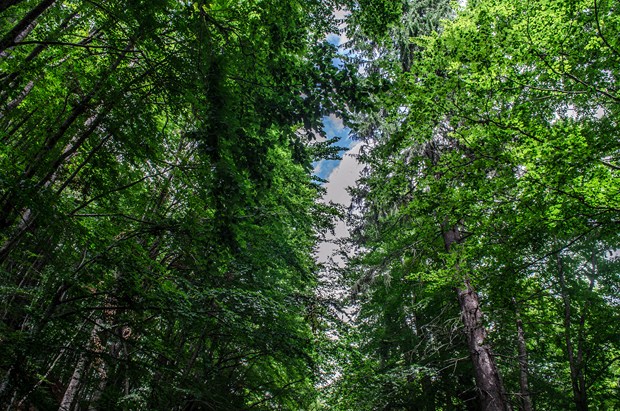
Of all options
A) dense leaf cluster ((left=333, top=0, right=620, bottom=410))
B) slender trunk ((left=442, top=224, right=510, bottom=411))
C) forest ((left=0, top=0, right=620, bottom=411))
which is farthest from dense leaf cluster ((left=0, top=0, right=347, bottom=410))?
slender trunk ((left=442, top=224, right=510, bottom=411))

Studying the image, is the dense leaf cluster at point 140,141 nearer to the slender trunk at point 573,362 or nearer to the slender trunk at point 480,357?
the slender trunk at point 480,357

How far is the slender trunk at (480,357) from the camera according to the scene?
19.5 feet

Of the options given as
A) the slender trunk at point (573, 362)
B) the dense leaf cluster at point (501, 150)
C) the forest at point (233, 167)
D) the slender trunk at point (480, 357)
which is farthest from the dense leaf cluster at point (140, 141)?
the slender trunk at point (573, 362)

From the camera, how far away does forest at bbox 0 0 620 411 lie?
118 inches

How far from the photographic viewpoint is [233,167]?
115 inches

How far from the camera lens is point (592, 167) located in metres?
3.98

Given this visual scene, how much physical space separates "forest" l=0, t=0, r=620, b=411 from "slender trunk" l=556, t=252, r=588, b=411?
0.55ft

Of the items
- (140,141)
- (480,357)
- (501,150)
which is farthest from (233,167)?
(480,357)

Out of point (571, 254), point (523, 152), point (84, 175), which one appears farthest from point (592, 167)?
point (571, 254)

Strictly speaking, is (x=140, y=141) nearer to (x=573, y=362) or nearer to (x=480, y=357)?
(x=480, y=357)

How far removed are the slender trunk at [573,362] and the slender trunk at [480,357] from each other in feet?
11.6

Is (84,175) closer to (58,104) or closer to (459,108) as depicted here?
(58,104)

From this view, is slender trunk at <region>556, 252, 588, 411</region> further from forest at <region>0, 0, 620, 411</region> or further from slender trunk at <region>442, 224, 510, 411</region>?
slender trunk at <region>442, 224, 510, 411</region>

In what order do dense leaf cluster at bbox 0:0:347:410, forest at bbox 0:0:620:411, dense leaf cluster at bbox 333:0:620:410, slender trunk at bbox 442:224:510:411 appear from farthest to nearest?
slender trunk at bbox 442:224:510:411 < dense leaf cluster at bbox 333:0:620:410 < forest at bbox 0:0:620:411 < dense leaf cluster at bbox 0:0:347:410
